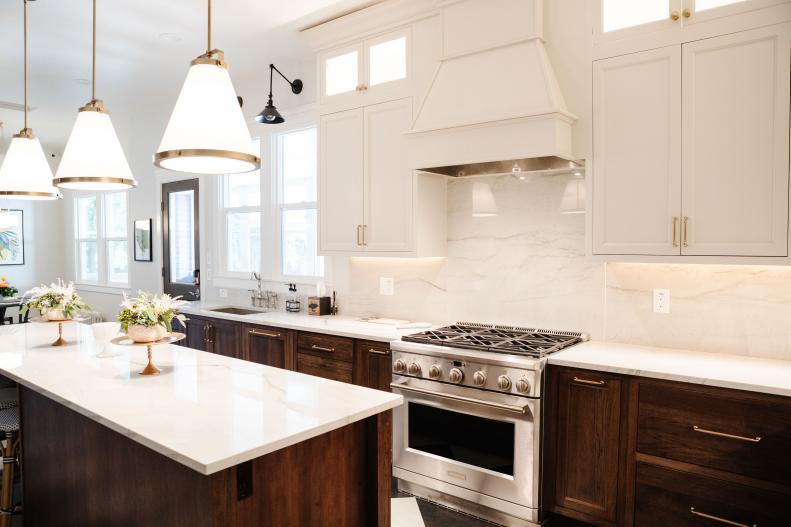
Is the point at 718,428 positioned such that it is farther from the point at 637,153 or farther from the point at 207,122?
the point at 207,122

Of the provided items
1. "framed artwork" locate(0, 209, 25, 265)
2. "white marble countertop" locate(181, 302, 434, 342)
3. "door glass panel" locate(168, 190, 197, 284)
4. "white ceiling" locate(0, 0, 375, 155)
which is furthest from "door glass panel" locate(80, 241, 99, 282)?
A: "white marble countertop" locate(181, 302, 434, 342)

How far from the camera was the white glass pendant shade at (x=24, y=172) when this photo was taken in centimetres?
296

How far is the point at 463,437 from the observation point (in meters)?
3.02

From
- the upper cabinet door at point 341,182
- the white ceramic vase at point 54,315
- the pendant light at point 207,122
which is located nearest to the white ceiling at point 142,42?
the upper cabinet door at point 341,182

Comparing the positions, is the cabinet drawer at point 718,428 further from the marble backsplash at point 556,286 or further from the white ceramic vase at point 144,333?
the white ceramic vase at point 144,333

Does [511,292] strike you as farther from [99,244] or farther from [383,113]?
[99,244]

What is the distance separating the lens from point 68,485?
2445 mm

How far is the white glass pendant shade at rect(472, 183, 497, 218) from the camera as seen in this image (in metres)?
3.44

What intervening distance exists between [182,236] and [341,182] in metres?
2.86

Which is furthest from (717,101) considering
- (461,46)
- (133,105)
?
(133,105)

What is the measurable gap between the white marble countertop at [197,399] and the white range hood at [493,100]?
155 centimetres

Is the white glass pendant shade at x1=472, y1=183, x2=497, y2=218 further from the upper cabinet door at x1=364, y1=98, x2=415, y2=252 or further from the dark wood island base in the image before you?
the dark wood island base

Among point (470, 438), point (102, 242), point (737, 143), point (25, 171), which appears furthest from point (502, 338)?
point (102, 242)

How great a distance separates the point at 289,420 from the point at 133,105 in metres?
5.38
